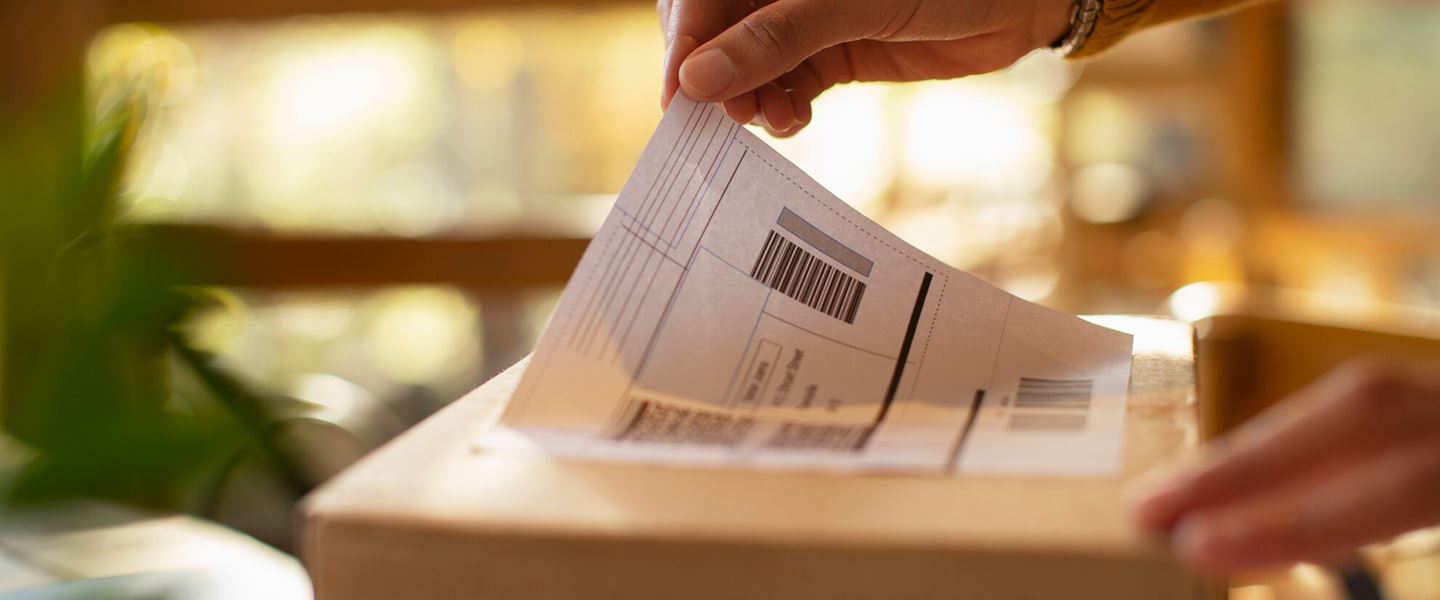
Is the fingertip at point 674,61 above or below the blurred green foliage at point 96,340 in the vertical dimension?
above

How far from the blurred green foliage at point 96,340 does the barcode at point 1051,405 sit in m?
0.48

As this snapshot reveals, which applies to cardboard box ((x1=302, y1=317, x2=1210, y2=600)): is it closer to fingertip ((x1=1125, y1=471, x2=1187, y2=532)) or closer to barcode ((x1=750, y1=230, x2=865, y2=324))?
fingertip ((x1=1125, y1=471, x2=1187, y2=532))

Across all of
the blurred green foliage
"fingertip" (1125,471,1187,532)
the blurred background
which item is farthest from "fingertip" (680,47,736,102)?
the blurred background

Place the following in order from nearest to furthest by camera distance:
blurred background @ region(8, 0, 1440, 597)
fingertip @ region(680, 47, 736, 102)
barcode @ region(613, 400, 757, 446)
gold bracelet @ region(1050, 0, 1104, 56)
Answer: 1. barcode @ region(613, 400, 757, 446)
2. fingertip @ region(680, 47, 736, 102)
3. gold bracelet @ region(1050, 0, 1104, 56)
4. blurred background @ region(8, 0, 1440, 597)

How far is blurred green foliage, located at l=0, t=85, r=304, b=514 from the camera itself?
0.65 metres

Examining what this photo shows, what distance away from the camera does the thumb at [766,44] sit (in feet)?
1.62

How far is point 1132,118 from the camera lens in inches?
126

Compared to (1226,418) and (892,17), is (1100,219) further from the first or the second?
(892,17)

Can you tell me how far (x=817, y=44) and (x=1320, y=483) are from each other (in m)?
0.34

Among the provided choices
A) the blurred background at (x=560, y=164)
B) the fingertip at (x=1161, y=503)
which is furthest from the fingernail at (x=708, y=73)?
the blurred background at (x=560, y=164)

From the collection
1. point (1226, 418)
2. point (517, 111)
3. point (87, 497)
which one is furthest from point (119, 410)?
point (517, 111)

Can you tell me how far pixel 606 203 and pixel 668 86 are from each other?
179 centimetres

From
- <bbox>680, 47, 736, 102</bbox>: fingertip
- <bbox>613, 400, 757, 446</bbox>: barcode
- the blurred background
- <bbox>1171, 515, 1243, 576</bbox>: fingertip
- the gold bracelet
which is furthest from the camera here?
the blurred background

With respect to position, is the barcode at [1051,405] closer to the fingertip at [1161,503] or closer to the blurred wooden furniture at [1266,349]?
the fingertip at [1161,503]
